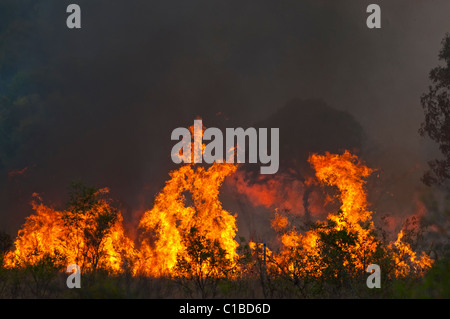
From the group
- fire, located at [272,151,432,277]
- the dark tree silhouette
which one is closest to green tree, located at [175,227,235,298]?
fire, located at [272,151,432,277]

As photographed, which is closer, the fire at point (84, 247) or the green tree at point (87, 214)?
the fire at point (84, 247)

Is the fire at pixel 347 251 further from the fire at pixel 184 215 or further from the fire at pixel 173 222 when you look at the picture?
the fire at pixel 184 215

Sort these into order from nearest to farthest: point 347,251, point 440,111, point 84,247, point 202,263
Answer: point 347,251 < point 202,263 < point 84,247 < point 440,111

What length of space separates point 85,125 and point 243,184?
23.8 metres

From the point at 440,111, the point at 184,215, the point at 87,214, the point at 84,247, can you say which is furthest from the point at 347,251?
the point at 184,215

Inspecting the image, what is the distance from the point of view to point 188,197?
126ft

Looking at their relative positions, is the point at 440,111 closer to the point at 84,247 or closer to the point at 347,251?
the point at 347,251

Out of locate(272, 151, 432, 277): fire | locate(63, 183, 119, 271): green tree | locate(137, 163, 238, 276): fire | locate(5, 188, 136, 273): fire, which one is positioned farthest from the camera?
locate(137, 163, 238, 276): fire

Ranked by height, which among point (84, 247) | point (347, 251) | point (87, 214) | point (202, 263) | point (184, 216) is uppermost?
point (184, 216)

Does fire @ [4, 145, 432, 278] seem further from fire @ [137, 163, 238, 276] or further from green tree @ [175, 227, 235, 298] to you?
green tree @ [175, 227, 235, 298]

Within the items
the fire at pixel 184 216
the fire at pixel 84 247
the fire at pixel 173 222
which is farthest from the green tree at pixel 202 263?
the fire at pixel 184 216

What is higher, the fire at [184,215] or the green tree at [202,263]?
the fire at [184,215]

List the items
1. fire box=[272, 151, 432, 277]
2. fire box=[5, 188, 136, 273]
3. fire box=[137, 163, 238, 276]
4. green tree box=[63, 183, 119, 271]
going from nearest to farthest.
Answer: fire box=[272, 151, 432, 277] → fire box=[5, 188, 136, 273] → green tree box=[63, 183, 119, 271] → fire box=[137, 163, 238, 276]
